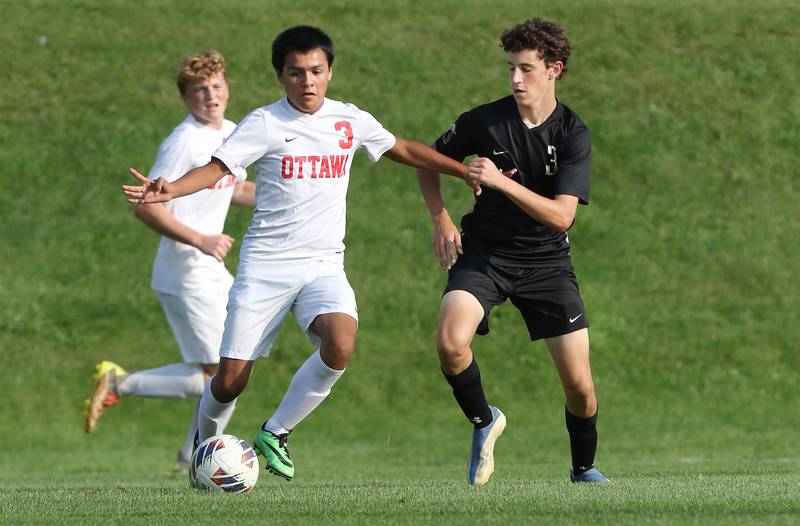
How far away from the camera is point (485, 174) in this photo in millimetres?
6793

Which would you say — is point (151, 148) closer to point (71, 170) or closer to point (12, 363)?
point (71, 170)

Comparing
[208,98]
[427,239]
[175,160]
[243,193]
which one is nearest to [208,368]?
[243,193]

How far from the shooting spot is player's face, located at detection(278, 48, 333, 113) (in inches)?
275

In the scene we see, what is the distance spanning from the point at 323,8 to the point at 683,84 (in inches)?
246

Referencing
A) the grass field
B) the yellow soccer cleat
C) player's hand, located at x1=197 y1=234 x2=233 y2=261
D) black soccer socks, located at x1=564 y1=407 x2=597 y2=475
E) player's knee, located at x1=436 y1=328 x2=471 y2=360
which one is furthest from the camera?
the grass field

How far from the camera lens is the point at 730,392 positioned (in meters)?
14.8

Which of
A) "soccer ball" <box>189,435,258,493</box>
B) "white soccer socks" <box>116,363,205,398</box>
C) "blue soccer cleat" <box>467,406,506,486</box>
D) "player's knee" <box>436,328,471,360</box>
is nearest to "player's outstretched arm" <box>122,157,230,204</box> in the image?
"soccer ball" <box>189,435,258,493</box>

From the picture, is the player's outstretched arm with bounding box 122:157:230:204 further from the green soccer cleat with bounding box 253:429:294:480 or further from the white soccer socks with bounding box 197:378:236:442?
the green soccer cleat with bounding box 253:429:294:480

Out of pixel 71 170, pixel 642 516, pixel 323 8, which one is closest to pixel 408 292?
pixel 71 170

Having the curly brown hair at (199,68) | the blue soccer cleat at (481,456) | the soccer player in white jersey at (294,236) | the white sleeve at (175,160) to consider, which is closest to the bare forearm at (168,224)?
the white sleeve at (175,160)

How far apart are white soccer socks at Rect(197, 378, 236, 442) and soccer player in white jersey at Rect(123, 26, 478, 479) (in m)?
0.23

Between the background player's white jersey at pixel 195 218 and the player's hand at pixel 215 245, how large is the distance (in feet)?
1.83

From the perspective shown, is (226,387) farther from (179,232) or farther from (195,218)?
(195,218)

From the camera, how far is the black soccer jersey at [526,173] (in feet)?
23.7
